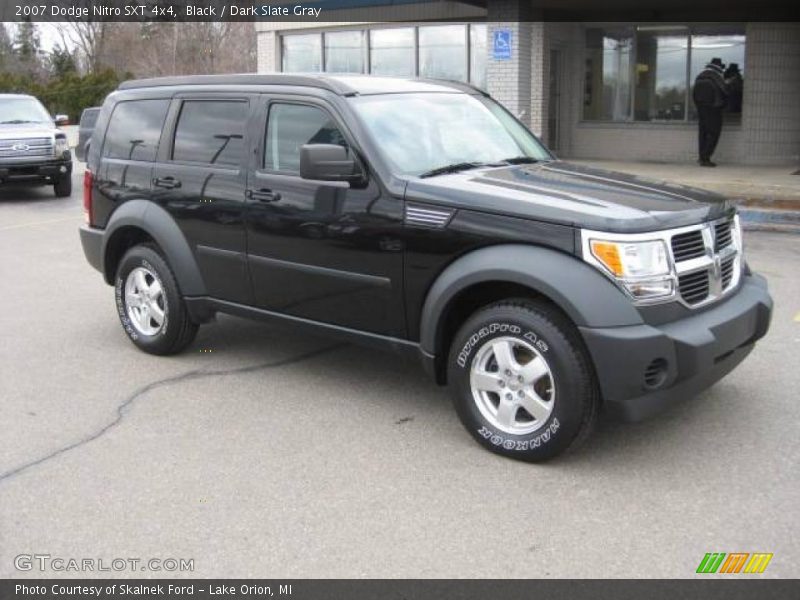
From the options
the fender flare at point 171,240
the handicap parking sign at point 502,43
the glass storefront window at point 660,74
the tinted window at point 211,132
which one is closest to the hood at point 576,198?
the tinted window at point 211,132

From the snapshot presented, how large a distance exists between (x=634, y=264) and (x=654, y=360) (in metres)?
0.44

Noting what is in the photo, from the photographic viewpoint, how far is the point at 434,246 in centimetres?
460

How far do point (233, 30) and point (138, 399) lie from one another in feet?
188

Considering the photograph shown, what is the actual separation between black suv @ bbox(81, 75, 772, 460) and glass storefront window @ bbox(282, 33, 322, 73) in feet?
52.1

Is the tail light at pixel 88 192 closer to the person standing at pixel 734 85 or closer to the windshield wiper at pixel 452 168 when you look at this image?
the windshield wiper at pixel 452 168

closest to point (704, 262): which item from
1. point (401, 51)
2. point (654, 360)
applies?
point (654, 360)

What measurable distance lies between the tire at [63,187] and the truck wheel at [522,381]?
13.9 m

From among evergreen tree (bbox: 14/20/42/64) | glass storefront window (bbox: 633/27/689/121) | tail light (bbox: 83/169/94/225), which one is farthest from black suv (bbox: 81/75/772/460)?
evergreen tree (bbox: 14/20/42/64)

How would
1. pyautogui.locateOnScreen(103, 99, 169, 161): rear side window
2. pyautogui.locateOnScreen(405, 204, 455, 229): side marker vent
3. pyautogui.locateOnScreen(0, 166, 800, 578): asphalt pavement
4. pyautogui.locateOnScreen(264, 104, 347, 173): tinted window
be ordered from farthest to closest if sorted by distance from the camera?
1. pyautogui.locateOnScreen(103, 99, 169, 161): rear side window
2. pyautogui.locateOnScreen(264, 104, 347, 173): tinted window
3. pyautogui.locateOnScreen(405, 204, 455, 229): side marker vent
4. pyautogui.locateOnScreen(0, 166, 800, 578): asphalt pavement

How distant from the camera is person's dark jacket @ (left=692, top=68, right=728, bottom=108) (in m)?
16.7

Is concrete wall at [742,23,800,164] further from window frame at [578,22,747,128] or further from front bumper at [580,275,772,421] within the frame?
front bumper at [580,275,772,421]

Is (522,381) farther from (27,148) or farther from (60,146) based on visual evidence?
(60,146)

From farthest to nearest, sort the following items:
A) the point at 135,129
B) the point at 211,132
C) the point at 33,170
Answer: the point at 33,170 → the point at 135,129 → the point at 211,132
